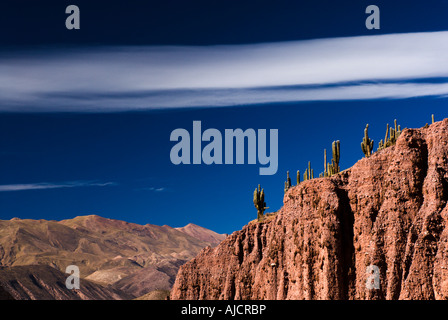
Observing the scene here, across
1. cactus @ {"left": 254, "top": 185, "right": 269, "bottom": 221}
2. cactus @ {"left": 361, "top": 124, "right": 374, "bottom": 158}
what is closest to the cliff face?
cactus @ {"left": 361, "top": 124, "right": 374, "bottom": 158}

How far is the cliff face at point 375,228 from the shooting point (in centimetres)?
6850

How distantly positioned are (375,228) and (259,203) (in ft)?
146

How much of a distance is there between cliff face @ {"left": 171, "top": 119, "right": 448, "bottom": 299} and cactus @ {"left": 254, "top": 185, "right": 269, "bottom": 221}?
2113cm

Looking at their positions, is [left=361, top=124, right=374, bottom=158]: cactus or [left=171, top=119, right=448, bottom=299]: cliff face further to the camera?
[left=361, top=124, right=374, bottom=158]: cactus

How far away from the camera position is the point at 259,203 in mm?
117562

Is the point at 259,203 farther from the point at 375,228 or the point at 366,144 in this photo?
the point at 375,228

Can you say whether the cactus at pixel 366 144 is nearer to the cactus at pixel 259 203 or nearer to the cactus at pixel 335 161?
the cactus at pixel 335 161

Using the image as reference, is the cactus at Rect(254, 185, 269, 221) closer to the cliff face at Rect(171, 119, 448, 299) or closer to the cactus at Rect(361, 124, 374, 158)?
the cliff face at Rect(171, 119, 448, 299)

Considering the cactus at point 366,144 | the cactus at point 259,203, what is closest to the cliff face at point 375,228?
the cactus at point 366,144

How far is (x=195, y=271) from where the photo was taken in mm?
123750

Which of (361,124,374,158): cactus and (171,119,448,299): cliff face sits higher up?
(361,124,374,158): cactus

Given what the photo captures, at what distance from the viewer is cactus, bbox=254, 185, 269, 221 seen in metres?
114

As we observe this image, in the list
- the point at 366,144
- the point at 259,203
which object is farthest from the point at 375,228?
the point at 259,203

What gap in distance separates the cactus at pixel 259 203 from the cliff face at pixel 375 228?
2113cm
